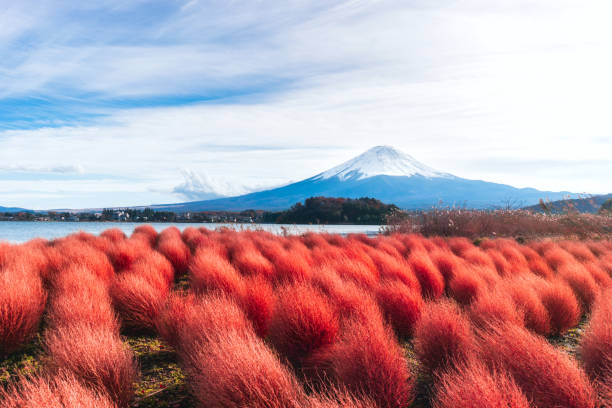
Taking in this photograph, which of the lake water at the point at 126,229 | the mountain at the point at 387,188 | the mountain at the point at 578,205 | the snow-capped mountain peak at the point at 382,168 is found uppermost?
the snow-capped mountain peak at the point at 382,168

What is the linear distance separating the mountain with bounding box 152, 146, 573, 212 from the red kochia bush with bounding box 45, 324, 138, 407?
423 feet

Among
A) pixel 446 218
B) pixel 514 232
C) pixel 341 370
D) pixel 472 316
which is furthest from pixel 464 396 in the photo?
pixel 514 232

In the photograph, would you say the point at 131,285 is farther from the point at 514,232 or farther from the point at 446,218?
the point at 514,232

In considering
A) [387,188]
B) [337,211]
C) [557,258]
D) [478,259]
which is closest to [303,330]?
[478,259]

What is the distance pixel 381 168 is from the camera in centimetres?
18012

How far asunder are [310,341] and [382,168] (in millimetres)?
180715

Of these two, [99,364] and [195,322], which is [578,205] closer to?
[195,322]

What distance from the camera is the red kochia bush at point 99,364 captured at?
238cm

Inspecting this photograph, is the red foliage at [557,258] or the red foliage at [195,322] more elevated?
the red foliage at [195,322]

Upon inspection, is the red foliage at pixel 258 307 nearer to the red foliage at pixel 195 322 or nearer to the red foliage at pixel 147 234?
the red foliage at pixel 195 322

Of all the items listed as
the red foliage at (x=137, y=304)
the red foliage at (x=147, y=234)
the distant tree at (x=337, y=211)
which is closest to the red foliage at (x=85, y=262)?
the red foliage at (x=137, y=304)

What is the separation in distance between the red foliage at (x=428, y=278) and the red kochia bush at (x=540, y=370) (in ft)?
8.73

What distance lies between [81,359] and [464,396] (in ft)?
7.18

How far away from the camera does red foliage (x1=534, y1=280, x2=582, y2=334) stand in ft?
14.5
